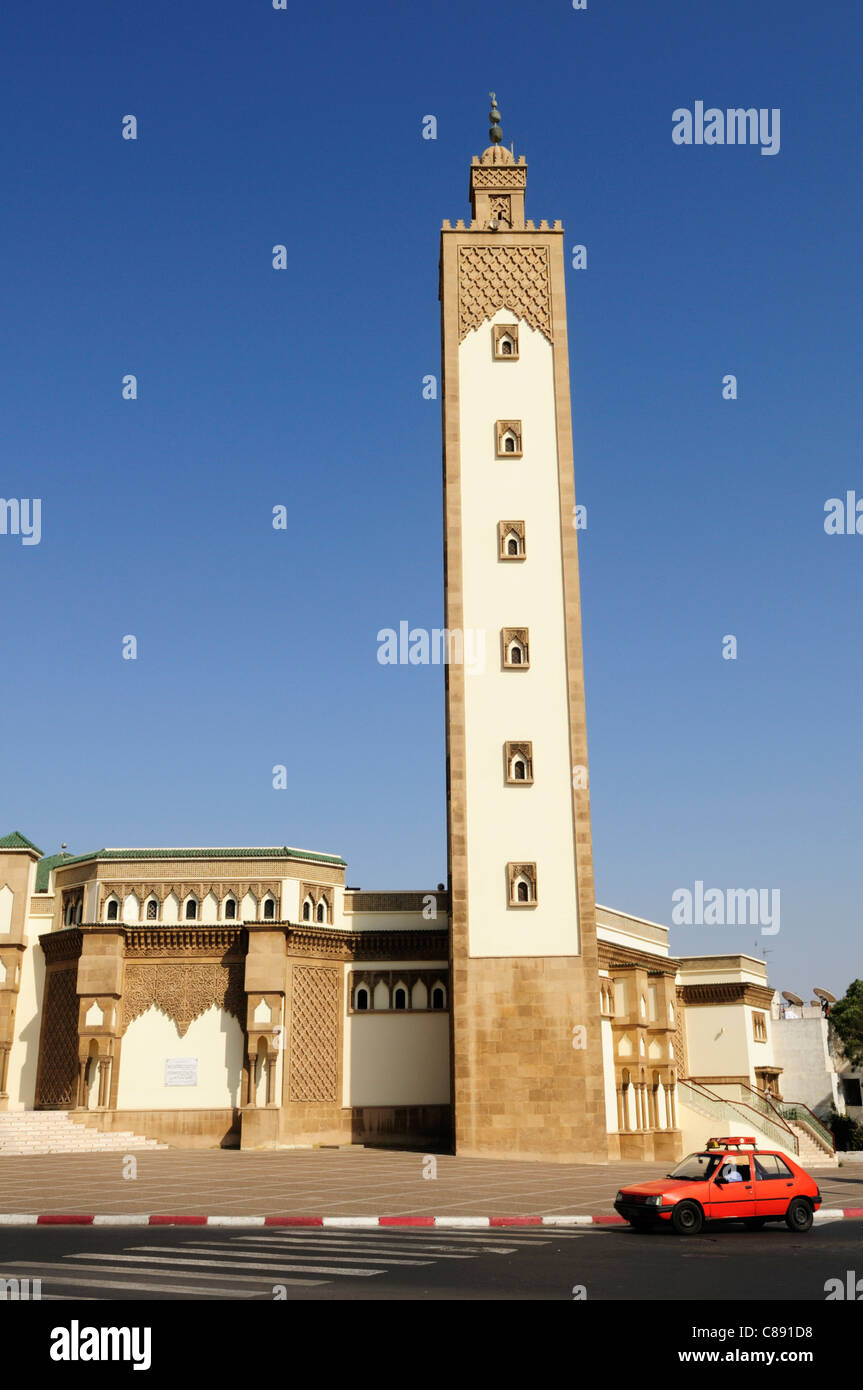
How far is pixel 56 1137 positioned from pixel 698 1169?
21.8 metres

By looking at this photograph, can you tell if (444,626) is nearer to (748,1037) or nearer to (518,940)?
(518,940)

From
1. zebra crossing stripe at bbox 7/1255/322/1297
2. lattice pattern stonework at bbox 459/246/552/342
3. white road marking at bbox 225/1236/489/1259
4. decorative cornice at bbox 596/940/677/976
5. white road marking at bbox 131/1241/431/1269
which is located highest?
lattice pattern stonework at bbox 459/246/552/342

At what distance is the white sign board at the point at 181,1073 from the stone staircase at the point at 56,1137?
67.8 inches

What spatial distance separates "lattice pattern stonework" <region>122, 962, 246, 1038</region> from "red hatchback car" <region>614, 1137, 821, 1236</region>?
20.6 metres

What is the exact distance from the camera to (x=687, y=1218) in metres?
15.4

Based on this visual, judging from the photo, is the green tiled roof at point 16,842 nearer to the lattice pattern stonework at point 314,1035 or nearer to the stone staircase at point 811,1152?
the lattice pattern stonework at point 314,1035

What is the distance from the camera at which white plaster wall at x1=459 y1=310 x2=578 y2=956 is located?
3244 cm

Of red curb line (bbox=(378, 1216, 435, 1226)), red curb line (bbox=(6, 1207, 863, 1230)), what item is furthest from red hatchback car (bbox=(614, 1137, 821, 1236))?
red curb line (bbox=(378, 1216, 435, 1226))

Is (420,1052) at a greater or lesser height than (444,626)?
lesser

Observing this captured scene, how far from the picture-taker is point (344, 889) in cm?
3756

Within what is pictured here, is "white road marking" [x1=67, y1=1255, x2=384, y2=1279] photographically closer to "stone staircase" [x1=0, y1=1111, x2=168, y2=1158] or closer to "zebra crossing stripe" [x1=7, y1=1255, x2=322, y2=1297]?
"zebra crossing stripe" [x1=7, y1=1255, x2=322, y2=1297]
